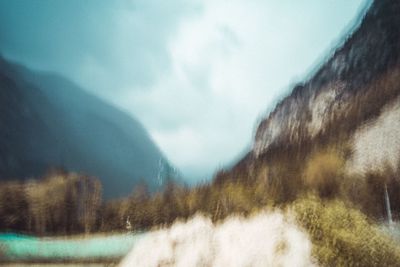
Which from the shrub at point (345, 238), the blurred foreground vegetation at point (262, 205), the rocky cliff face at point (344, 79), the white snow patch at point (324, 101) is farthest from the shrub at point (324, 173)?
the white snow patch at point (324, 101)

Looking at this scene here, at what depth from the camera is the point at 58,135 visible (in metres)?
85.3

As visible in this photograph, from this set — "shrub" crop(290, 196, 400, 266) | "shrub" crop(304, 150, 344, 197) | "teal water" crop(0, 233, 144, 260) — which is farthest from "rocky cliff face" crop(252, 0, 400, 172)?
"shrub" crop(290, 196, 400, 266)

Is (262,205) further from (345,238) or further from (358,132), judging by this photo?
(358,132)

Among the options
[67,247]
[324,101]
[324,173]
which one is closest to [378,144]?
[324,173]

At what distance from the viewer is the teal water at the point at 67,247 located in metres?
17.0

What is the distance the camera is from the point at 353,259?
36.4 ft

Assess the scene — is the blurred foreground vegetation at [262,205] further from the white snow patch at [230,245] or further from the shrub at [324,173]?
the white snow patch at [230,245]

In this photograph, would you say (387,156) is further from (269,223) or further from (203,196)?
(203,196)

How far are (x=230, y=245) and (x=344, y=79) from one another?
25.1 metres

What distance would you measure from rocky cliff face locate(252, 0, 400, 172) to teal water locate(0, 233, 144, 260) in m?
9.79

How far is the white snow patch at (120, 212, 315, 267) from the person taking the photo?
11633 millimetres

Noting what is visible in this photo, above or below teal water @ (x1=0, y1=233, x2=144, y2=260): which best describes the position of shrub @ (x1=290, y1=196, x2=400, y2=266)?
below

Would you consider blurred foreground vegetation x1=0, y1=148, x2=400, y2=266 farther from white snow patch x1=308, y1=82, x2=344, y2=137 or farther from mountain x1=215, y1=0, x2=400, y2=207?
white snow patch x1=308, y1=82, x2=344, y2=137

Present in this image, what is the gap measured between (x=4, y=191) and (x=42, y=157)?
48438mm
